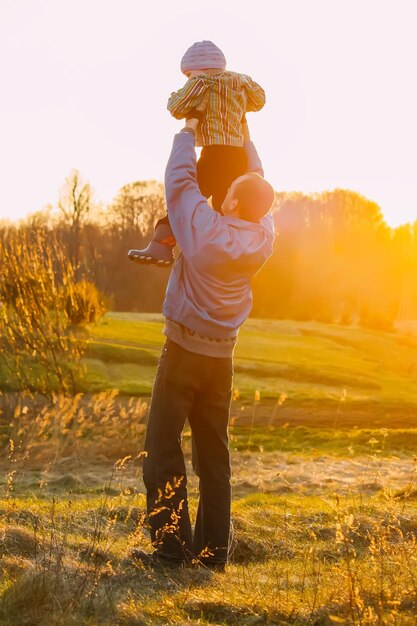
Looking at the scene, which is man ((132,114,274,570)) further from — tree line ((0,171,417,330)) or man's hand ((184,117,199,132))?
tree line ((0,171,417,330))

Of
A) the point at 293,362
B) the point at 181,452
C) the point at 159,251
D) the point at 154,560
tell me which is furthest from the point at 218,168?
the point at 293,362

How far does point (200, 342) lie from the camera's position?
4320mm

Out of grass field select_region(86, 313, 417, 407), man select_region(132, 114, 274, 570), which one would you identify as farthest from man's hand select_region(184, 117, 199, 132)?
grass field select_region(86, 313, 417, 407)

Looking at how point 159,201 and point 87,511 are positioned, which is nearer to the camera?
point 87,511

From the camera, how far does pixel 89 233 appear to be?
55906mm

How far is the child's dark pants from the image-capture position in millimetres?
4445

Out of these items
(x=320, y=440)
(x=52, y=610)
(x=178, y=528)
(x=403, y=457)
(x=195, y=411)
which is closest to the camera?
(x=52, y=610)

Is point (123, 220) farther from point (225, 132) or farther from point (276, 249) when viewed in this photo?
point (225, 132)

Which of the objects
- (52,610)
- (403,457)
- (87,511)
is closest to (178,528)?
(52,610)

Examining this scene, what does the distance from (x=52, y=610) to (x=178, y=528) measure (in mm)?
1079

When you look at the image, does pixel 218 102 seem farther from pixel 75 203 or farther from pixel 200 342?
pixel 75 203

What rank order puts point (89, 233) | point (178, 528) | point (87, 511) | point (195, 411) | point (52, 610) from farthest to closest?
1. point (89, 233)
2. point (87, 511)
3. point (195, 411)
4. point (178, 528)
5. point (52, 610)

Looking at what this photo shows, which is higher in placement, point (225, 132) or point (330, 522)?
point (225, 132)

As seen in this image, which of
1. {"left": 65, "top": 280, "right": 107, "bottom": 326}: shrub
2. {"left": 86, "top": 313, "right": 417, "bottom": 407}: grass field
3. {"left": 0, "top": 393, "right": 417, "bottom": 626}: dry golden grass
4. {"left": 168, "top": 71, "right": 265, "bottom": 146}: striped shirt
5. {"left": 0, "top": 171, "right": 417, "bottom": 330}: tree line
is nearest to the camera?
{"left": 0, "top": 393, "right": 417, "bottom": 626}: dry golden grass
